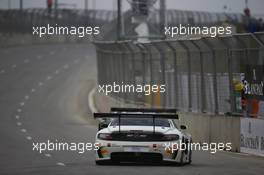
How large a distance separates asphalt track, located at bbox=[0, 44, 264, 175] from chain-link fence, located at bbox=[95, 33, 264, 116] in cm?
229

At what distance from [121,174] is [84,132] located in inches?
696

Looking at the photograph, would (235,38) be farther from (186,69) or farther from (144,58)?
(144,58)

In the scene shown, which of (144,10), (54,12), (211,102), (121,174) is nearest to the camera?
(121,174)

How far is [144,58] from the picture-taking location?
36.1 metres

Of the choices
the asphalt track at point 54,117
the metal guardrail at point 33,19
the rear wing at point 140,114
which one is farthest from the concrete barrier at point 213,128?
the metal guardrail at point 33,19

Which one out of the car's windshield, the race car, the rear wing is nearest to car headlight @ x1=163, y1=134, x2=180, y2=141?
the race car

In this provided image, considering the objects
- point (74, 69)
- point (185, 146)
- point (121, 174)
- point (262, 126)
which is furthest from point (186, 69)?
point (74, 69)

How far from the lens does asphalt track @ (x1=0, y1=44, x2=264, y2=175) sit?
19062mm

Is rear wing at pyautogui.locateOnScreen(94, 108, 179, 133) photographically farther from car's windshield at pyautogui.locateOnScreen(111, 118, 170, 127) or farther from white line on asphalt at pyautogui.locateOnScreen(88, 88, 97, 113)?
white line on asphalt at pyautogui.locateOnScreen(88, 88, 97, 113)

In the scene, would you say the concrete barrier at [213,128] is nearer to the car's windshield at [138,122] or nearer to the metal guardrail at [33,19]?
the car's windshield at [138,122]

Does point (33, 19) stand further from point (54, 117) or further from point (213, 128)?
point (213, 128)

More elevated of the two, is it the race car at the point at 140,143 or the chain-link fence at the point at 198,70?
the chain-link fence at the point at 198,70

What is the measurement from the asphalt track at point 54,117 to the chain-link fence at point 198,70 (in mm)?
2295

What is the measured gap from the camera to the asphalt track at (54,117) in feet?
62.5
